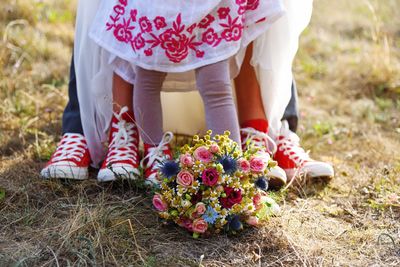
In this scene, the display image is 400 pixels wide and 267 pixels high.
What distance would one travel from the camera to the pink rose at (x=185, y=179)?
1.62 meters

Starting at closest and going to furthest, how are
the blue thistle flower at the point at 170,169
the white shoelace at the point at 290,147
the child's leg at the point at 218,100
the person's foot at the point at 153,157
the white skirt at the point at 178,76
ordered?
the blue thistle flower at the point at 170,169 < the child's leg at the point at 218,100 < the person's foot at the point at 153,157 < the white skirt at the point at 178,76 < the white shoelace at the point at 290,147

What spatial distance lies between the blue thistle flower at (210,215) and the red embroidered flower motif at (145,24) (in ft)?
1.99

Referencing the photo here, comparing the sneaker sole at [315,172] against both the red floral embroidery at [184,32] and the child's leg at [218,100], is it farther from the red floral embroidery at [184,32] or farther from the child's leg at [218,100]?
the red floral embroidery at [184,32]

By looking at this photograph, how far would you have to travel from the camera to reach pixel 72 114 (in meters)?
2.28

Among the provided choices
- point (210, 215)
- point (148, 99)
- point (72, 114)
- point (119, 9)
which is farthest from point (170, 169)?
point (72, 114)

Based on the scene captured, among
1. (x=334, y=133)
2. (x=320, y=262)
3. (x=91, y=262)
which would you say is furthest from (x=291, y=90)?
(x=91, y=262)

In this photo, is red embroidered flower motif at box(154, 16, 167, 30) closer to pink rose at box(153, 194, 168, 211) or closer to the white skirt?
the white skirt

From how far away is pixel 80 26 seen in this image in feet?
6.86

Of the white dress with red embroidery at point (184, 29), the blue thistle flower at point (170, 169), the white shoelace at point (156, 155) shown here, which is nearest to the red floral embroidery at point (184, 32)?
the white dress with red embroidery at point (184, 29)

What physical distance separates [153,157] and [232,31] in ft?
1.58

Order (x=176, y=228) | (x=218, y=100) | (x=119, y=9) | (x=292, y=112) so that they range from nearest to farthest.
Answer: (x=176, y=228), (x=218, y=100), (x=119, y=9), (x=292, y=112)

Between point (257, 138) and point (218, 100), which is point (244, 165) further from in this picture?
point (257, 138)

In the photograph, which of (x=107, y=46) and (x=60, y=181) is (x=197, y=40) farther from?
(x=60, y=181)

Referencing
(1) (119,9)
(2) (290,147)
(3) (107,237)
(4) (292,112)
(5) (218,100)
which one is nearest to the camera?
(3) (107,237)
